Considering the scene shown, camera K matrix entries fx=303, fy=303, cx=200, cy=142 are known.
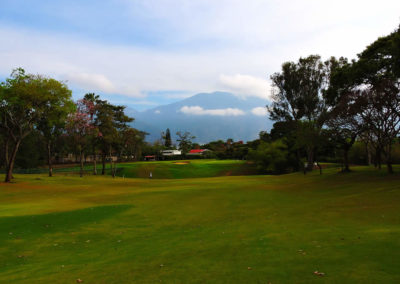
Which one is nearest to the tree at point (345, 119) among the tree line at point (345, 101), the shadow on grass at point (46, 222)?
the tree line at point (345, 101)

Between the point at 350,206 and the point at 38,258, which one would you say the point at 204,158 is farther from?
the point at 38,258

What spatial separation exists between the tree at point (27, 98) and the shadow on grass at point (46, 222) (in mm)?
31052

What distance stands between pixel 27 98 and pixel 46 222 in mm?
34158

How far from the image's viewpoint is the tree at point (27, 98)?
148 feet

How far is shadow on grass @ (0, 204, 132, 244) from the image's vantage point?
15981 mm

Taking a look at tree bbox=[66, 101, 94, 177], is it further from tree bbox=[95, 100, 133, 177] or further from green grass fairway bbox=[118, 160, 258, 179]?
green grass fairway bbox=[118, 160, 258, 179]

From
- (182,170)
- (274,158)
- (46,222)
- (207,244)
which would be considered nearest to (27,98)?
(46,222)

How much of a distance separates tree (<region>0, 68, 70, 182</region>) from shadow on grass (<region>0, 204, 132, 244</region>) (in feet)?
102

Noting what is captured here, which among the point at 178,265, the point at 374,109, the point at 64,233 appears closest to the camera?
the point at 178,265

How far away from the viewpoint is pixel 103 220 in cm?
1953

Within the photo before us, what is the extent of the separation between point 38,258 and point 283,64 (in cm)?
6101

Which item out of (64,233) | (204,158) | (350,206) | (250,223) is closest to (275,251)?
(250,223)

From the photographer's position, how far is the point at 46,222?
18547 millimetres

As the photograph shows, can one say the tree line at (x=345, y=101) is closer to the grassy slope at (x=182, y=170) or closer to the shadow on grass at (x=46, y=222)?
the grassy slope at (x=182, y=170)
